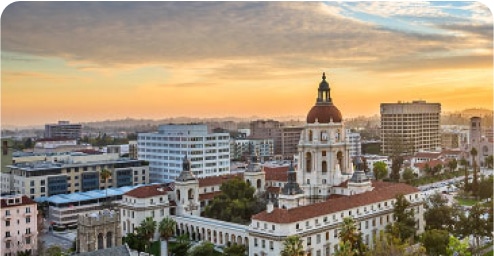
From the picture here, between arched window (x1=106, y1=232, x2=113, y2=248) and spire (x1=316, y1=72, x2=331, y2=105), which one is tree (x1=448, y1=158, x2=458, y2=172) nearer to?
spire (x1=316, y1=72, x2=331, y2=105)


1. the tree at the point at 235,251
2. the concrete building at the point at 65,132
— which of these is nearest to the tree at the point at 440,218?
the tree at the point at 235,251

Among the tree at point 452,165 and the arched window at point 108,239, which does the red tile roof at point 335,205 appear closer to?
the arched window at point 108,239

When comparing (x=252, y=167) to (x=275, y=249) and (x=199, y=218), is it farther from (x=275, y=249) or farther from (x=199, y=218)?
(x=275, y=249)

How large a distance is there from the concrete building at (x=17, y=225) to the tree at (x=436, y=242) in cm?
2057

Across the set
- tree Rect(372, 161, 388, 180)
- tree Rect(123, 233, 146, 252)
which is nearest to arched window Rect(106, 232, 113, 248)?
tree Rect(123, 233, 146, 252)

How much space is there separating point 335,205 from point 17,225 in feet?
57.5

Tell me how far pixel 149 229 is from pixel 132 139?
46899 millimetres

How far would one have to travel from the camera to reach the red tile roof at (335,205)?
26.2 meters

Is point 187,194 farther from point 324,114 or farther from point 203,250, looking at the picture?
point 324,114

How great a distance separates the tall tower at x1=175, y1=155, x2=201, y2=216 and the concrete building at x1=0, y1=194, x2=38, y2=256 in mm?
9169

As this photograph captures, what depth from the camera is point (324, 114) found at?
34.9m

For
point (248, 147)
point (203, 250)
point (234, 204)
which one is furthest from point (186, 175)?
point (248, 147)

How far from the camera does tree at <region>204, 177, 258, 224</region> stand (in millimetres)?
33781

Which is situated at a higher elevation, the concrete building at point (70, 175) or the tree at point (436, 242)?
the concrete building at point (70, 175)
